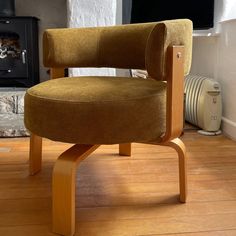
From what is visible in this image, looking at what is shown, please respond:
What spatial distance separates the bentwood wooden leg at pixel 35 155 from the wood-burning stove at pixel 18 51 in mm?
1170

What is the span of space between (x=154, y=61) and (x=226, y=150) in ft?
3.15

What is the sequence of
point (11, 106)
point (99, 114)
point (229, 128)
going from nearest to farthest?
point (99, 114), point (229, 128), point (11, 106)

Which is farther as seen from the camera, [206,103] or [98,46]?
[206,103]

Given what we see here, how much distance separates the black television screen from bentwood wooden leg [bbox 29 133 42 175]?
4.01 ft

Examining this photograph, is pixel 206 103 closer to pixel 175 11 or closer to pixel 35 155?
pixel 175 11

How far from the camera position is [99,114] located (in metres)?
→ 0.88

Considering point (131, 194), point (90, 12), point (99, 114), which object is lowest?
point (131, 194)

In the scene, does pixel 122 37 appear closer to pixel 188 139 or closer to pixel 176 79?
pixel 176 79

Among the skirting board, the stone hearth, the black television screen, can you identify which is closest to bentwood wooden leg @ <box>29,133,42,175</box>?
the stone hearth

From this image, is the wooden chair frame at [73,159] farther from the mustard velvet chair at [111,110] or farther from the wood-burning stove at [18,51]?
the wood-burning stove at [18,51]

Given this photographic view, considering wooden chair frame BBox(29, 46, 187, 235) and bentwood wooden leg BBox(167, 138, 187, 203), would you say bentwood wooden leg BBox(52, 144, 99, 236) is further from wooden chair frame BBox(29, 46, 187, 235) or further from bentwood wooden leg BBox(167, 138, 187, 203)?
bentwood wooden leg BBox(167, 138, 187, 203)

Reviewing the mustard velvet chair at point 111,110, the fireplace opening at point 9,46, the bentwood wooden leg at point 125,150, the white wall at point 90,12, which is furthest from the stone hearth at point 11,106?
the mustard velvet chair at point 111,110

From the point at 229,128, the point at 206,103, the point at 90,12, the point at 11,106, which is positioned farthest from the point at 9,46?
the point at 229,128

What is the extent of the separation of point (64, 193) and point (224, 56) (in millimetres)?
1410
